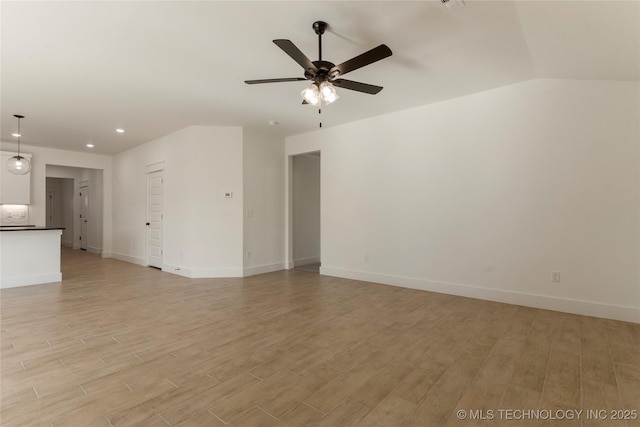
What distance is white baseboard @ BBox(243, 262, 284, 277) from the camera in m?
5.89

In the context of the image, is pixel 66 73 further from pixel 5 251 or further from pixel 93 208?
pixel 93 208

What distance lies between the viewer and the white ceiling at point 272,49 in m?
2.44

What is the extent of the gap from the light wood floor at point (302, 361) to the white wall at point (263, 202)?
6.22 ft

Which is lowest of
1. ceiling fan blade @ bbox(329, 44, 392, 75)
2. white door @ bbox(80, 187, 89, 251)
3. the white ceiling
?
white door @ bbox(80, 187, 89, 251)

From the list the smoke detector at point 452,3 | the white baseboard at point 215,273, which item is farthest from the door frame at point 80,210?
the smoke detector at point 452,3

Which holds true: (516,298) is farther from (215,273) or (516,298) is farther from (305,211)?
(215,273)

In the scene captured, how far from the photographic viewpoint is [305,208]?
24.6 feet

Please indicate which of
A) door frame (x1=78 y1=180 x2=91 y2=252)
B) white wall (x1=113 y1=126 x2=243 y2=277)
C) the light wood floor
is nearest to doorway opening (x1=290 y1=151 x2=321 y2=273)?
white wall (x1=113 y1=126 x2=243 y2=277)

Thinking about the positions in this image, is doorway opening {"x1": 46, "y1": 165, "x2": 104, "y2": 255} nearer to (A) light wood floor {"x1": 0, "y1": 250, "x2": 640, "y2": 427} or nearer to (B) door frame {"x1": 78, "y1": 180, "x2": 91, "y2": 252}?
(B) door frame {"x1": 78, "y1": 180, "x2": 91, "y2": 252}

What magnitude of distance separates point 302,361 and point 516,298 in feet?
10.3

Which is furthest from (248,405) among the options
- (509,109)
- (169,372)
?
(509,109)

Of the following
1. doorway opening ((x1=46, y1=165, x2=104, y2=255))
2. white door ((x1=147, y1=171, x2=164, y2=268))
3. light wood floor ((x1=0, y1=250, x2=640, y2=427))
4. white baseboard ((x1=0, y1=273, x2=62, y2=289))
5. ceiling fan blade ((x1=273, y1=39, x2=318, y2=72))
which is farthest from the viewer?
doorway opening ((x1=46, y1=165, x2=104, y2=255))

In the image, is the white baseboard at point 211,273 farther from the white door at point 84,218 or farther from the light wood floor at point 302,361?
the white door at point 84,218

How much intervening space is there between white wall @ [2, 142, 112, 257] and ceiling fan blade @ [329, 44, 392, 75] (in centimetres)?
846
